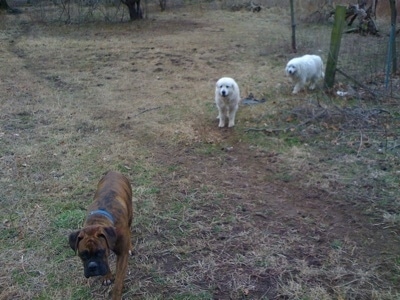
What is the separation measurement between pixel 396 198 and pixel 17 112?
6.06 m

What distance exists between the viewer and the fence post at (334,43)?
793 cm

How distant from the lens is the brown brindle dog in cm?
305

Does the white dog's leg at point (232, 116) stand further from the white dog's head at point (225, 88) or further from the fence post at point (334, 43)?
the fence post at point (334, 43)

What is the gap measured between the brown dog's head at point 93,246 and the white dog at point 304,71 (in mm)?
5991

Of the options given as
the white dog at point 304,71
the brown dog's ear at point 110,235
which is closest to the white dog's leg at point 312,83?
the white dog at point 304,71

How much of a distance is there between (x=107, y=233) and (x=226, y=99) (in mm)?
4021

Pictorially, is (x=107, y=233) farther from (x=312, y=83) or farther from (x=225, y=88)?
(x=312, y=83)

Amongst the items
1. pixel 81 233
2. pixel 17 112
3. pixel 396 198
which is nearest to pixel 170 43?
pixel 17 112

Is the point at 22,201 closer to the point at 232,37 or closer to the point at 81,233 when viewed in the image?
the point at 81,233

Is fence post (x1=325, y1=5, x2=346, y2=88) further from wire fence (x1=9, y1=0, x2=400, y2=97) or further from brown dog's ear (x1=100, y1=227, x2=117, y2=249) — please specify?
brown dog's ear (x1=100, y1=227, x2=117, y2=249)

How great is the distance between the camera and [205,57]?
11656 millimetres

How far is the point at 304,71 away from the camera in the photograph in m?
8.35

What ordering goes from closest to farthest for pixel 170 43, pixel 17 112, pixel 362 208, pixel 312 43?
pixel 362 208 < pixel 17 112 < pixel 312 43 < pixel 170 43

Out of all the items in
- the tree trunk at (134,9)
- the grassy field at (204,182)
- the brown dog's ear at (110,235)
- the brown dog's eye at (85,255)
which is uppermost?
the tree trunk at (134,9)
